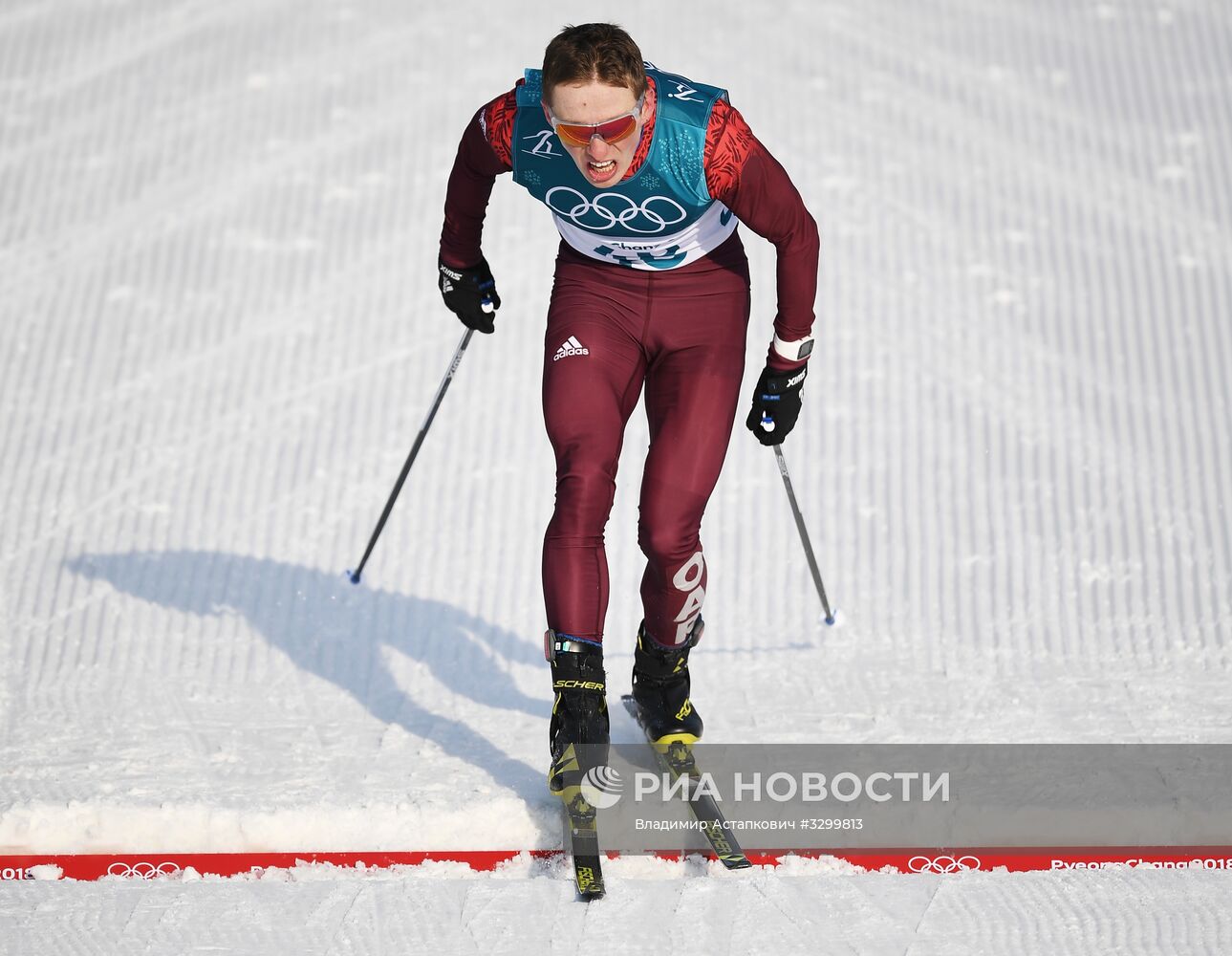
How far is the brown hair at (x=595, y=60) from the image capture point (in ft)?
10.0

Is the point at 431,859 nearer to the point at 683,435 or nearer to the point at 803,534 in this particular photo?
the point at 683,435

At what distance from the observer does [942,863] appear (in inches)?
144

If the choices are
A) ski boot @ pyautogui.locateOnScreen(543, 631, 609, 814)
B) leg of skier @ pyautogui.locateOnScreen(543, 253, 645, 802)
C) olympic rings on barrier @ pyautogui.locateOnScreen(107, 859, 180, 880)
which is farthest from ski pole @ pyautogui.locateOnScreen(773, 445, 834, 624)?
olympic rings on barrier @ pyautogui.locateOnScreen(107, 859, 180, 880)

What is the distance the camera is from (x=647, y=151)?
320cm

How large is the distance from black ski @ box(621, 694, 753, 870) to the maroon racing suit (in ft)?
1.04

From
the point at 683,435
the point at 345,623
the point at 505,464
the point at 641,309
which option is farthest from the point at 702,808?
the point at 505,464

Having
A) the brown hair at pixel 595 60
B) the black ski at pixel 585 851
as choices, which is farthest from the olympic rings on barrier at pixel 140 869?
the brown hair at pixel 595 60

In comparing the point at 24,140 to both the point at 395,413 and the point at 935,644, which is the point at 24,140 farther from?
the point at 935,644

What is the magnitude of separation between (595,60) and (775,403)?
1.03 meters

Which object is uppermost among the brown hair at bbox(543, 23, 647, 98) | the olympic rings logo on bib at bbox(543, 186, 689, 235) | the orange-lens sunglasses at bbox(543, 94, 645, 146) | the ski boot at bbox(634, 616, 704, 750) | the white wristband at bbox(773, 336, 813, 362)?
the brown hair at bbox(543, 23, 647, 98)

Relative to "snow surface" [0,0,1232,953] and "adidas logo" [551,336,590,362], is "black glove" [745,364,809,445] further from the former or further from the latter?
"snow surface" [0,0,1232,953]

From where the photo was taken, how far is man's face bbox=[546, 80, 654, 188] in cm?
306

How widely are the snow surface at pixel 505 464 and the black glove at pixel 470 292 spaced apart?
1.24 metres

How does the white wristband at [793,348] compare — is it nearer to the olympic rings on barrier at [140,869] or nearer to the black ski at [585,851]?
the black ski at [585,851]
